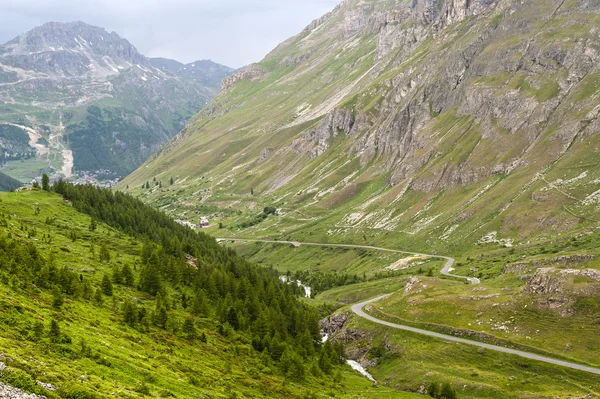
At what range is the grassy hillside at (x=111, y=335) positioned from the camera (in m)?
47.5

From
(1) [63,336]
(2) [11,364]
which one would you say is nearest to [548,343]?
(1) [63,336]

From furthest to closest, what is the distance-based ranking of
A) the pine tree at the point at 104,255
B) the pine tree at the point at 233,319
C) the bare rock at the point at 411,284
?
the bare rock at the point at 411,284 → the pine tree at the point at 104,255 → the pine tree at the point at 233,319

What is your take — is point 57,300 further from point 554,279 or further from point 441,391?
point 554,279

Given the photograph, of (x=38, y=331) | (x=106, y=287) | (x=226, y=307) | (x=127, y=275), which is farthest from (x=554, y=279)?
(x=38, y=331)

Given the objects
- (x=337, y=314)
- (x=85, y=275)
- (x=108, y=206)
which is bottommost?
(x=337, y=314)

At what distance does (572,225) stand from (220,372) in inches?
6840

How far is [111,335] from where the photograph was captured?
70.2 m

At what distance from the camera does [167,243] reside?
6142 inches

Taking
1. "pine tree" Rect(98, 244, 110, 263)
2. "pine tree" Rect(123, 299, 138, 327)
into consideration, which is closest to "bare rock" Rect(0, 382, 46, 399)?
"pine tree" Rect(123, 299, 138, 327)

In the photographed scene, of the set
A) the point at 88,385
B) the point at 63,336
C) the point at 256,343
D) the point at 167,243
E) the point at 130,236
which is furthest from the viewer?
the point at 130,236

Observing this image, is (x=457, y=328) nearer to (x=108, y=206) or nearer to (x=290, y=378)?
(x=290, y=378)

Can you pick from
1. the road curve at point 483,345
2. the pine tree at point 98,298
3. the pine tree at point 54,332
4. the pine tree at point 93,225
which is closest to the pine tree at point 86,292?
the pine tree at point 98,298

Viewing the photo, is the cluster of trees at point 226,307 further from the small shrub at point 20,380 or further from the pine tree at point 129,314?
the small shrub at point 20,380

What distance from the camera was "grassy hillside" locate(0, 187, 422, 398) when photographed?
156 ft
